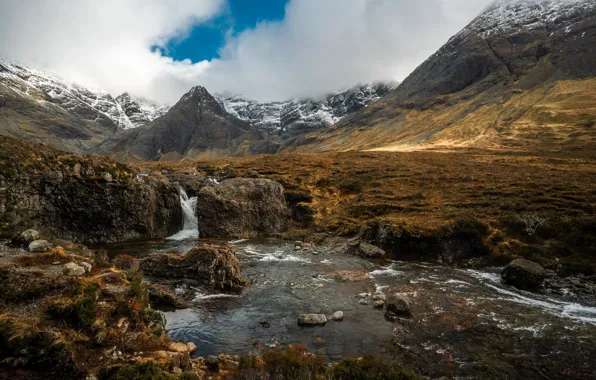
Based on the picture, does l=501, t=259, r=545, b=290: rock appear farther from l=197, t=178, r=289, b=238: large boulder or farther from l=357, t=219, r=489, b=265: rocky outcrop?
l=197, t=178, r=289, b=238: large boulder

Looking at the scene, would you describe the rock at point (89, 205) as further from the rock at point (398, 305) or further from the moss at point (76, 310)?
the rock at point (398, 305)

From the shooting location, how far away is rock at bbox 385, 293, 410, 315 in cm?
1780

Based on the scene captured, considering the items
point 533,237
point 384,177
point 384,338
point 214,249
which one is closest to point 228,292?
point 214,249

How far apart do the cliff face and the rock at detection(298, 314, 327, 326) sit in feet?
74.1

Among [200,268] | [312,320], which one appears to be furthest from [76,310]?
[200,268]

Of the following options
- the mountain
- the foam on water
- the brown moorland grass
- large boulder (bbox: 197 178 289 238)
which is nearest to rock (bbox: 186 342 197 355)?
the foam on water

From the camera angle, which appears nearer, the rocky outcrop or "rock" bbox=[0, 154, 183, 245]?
"rock" bbox=[0, 154, 183, 245]

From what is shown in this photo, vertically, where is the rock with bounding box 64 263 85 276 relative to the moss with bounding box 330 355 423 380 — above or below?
above

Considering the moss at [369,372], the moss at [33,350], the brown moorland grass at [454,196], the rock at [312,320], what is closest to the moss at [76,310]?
the moss at [33,350]

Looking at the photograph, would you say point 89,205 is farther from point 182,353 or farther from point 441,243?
point 441,243

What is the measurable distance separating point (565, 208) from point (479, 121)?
127 m

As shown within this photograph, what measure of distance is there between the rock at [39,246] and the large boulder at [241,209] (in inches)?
1076

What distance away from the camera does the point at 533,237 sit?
2995 cm

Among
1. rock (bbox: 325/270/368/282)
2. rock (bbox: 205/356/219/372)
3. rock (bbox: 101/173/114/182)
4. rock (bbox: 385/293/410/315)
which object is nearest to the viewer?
rock (bbox: 205/356/219/372)
